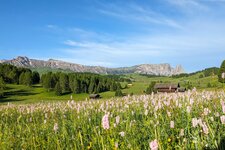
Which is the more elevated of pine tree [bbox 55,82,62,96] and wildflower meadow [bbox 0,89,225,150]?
wildflower meadow [bbox 0,89,225,150]

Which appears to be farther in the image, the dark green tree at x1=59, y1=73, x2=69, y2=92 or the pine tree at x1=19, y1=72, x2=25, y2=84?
the pine tree at x1=19, y1=72, x2=25, y2=84

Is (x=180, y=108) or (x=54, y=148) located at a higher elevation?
(x=180, y=108)

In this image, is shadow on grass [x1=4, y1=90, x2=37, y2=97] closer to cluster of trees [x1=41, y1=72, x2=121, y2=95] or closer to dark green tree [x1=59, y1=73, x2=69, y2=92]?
cluster of trees [x1=41, y1=72, x2=121, y2=95]

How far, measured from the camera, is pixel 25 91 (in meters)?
133

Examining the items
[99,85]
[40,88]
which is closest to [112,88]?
[99,85]

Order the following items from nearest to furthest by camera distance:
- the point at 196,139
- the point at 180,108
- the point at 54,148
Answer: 1. the point at 196,139
2. the point at 54,148
3. the point at 180,108

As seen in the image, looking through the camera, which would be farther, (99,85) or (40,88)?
(99,85)

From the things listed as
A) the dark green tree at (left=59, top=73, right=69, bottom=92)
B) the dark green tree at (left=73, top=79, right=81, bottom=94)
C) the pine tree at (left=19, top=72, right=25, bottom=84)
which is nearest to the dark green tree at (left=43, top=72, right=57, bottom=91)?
the dark green tree at (left=59, top=73, right=69, bottom=92)

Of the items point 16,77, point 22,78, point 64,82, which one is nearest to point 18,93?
point 64,82

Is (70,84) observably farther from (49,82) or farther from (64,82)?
(49,82)

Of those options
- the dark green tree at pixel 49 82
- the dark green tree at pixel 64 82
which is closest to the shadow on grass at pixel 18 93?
the dark green tree at pixel 49 82

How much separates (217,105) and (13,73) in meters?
155

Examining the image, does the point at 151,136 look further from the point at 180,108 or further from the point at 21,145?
the point at 21,145

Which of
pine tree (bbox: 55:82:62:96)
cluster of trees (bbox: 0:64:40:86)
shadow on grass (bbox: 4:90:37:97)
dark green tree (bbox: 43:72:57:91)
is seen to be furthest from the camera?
cluster of trees (bbox: 0:64:40:86)
